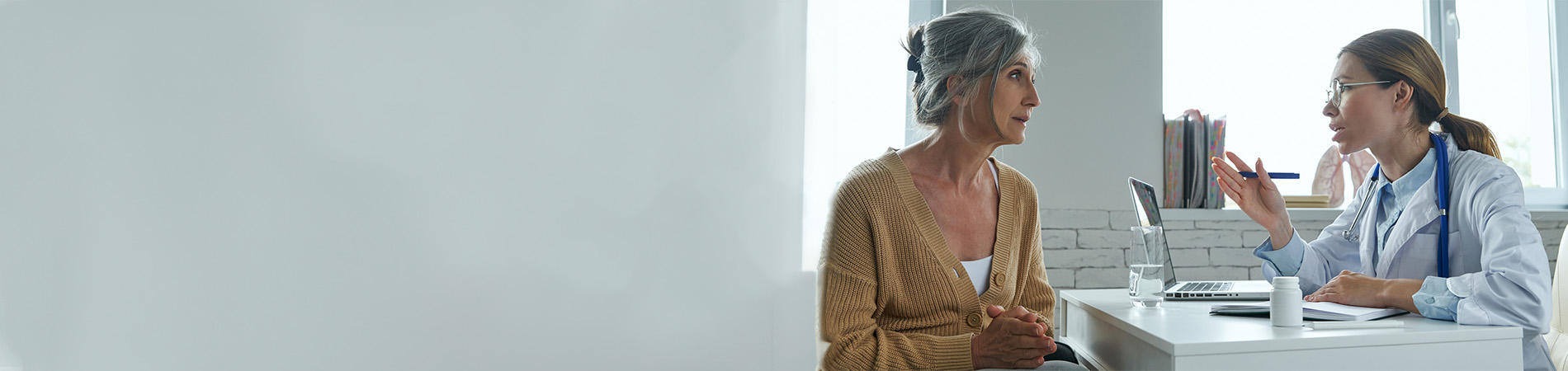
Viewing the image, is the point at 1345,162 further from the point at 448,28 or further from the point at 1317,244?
the point at 448,28

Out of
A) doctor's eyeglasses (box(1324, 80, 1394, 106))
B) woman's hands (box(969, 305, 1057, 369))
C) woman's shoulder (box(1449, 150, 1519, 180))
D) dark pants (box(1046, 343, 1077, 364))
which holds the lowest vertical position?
dark pants (box(1046, 343, 1077, 364))

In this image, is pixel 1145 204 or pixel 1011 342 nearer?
pixel 1011 342

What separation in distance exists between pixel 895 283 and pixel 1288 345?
1.74 feet

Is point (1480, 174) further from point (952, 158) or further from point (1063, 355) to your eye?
point (952, 158)

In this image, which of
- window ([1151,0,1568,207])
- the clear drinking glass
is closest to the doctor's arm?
the clear drinking glass

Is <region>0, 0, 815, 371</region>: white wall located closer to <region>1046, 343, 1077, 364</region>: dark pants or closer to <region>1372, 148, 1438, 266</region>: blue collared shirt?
<region>1046, 343, 1077, 364</region>: dark pants

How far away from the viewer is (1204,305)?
129 centimetres

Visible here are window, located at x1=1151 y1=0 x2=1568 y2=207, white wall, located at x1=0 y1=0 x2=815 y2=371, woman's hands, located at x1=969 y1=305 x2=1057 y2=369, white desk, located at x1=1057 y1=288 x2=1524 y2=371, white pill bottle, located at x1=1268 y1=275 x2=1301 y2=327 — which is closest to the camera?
white wall, located at x1=0 y1=0 x2=815 y2=371

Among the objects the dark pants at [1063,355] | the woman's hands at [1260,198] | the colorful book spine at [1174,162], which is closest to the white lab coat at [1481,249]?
the woman's hands at [1260,198]

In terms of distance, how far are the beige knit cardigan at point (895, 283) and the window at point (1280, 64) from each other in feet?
6.60

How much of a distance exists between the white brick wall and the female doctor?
1.03 m

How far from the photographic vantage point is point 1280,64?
9.84 feet

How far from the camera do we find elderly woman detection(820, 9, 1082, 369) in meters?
1.20

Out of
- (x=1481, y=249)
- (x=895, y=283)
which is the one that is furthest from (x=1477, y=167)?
(x=895, y=283)
